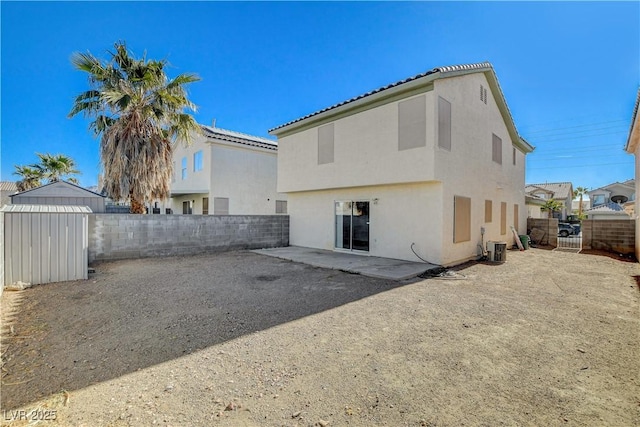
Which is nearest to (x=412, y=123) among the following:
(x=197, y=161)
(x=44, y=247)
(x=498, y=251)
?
(x=498, y=251)

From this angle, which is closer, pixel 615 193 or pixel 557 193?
pixel 615 193

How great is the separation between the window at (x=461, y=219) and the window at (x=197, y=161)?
1476 cm

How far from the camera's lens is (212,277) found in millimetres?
7688

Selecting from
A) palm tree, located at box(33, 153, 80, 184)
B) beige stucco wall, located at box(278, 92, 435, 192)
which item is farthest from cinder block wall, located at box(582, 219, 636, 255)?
palm tree, located at box(33, 153, 80, 184)

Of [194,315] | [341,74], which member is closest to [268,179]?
[341,74]

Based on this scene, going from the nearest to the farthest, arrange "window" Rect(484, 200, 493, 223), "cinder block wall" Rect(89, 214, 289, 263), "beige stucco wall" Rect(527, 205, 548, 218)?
1. "cinder block wall" Rect(89, 214, 289, 263)
2. "window" Rect(484, 200, 493, 223)
3. "beige stucco wall" Rect(527, 205, 548, 218)

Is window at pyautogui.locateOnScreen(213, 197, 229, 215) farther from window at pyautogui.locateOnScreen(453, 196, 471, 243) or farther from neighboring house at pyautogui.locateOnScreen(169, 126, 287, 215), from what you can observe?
window at pyautogui.locateOnScreen(453, 196, 471, 243)

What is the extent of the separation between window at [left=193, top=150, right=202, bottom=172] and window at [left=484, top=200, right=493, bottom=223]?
1587cm

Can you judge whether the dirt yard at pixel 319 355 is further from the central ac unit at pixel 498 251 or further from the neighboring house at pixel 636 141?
the neighboring house at pixel 636 141

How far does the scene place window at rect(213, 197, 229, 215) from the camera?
16691mm

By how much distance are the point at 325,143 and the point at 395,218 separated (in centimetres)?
448

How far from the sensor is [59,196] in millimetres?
12820

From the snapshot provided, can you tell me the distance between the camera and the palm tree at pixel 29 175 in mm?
21650

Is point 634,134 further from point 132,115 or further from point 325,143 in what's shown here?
point 132,115
